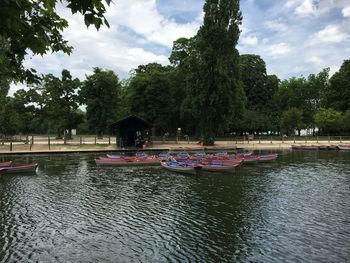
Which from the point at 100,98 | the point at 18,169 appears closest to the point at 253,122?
the point at 100,98

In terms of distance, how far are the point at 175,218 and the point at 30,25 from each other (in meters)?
13.4

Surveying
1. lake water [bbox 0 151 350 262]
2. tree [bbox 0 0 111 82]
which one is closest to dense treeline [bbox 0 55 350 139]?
lake water [bbox 0 151 350 262]

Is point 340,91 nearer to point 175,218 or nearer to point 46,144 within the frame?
point 46,144

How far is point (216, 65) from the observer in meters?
58.0

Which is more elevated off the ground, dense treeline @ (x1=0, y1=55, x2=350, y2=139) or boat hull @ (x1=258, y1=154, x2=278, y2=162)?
dense treeline @ (x1=0, y1=55, x2=350, y2=139)

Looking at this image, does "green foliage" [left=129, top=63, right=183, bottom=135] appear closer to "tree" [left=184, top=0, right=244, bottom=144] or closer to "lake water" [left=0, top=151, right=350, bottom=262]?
"tree" [left=184, top=0, right=244, bottom=144]

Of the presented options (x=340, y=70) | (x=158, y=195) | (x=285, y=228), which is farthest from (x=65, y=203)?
(x=340, y=70)

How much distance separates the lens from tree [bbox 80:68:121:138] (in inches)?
2911

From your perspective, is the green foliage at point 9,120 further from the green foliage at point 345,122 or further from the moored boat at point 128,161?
the green foliage at point 345,122

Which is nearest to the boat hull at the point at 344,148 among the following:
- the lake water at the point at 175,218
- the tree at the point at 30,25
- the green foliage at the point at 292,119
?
the green foliage at the point at 292,119

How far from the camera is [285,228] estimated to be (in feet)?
49.9

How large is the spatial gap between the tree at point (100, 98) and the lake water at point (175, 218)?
4464 centimetres

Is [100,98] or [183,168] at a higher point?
[100,98]

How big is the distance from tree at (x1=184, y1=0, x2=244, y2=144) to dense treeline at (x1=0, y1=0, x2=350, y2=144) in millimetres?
157
